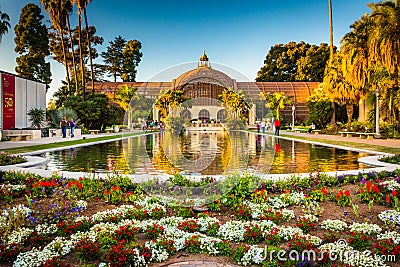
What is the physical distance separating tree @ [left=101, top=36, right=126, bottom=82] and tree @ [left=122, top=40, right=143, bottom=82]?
4.22 ft

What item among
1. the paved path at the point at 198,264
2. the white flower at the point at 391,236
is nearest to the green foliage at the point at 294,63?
the white flower at the point at 391,236

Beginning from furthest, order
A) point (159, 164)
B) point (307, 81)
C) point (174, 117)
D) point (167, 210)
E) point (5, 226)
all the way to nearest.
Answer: point (307, 81) < point (174, 117) < point (159, 164) < point (167, 210) < point (5, 226)

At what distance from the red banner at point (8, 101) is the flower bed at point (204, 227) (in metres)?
19.4

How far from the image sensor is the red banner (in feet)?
77.8

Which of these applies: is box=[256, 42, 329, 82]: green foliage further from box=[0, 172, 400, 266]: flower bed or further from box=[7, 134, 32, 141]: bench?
box=[0, 172, 400, 266]: flower bed

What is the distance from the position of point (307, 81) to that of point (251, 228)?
61865mm

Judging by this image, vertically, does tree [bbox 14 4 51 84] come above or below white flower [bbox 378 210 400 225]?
above

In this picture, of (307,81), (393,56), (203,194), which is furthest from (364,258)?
(307,81)

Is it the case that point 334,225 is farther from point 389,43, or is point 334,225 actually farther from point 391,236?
point 389,43

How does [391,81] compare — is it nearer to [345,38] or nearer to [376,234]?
[345,38]

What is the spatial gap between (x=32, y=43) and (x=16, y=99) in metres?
29.0

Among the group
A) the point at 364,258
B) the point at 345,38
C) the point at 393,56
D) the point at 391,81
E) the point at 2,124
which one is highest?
the point at 345,38

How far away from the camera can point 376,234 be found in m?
4.68

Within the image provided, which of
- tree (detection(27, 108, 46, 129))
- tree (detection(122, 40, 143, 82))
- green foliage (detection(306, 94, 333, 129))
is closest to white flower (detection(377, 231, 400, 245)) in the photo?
tree (detection(27, 108, 46, 129))
